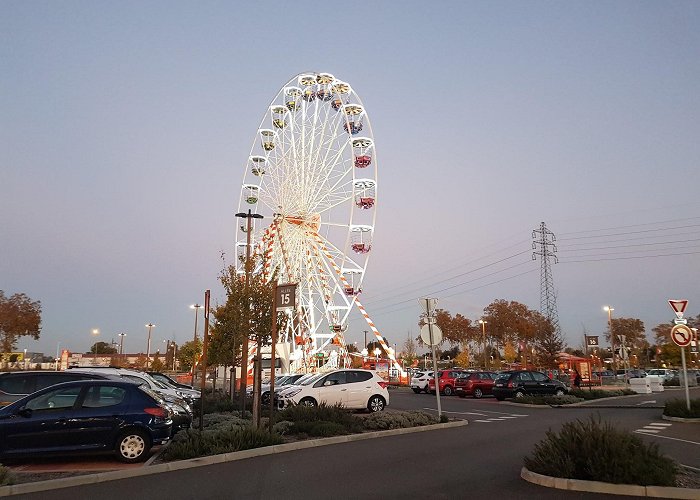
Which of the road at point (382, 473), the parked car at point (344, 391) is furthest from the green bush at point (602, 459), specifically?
the parked car at point (344, 391)

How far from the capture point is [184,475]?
9.39m

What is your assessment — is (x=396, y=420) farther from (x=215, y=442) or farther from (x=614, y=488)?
(x=614, y=488)

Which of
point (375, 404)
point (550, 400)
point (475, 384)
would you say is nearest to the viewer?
point (375, 404)

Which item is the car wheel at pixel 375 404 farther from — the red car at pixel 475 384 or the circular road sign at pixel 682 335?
the red car at pixel 475 384

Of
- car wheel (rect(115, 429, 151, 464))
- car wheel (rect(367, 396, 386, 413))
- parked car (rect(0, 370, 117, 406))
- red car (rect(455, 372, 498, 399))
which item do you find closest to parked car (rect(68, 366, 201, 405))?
parked car (rect(0, 370, 117, 406))

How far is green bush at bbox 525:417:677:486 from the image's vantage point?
766 centimetres

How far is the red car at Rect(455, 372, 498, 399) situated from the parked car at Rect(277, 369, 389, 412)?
12944 mm

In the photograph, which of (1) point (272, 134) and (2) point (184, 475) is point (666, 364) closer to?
(1) point (272, 134)

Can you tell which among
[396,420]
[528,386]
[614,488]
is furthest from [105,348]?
[614,488]

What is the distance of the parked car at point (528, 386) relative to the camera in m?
28.2

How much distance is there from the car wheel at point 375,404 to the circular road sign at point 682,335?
9.45 metres

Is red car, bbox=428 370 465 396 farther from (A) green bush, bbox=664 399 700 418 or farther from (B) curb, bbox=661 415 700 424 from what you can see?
(B) curb, bbox=661 415 700 424

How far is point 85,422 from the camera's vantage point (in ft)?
34.6

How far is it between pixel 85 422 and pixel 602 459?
8.50 metres
